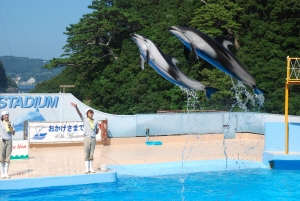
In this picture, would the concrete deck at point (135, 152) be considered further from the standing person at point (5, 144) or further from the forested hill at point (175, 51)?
the forested hill at point (175, 51)

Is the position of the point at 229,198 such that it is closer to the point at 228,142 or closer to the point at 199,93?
the point at 228,142

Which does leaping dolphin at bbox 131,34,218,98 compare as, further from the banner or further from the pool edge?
the banner

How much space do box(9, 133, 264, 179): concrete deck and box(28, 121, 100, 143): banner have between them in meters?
0.26

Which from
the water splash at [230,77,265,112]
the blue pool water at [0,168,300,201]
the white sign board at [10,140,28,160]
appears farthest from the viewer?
the water splash at [230,77,265,112]

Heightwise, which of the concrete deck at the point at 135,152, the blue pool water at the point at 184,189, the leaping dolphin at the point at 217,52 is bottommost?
the blue pool water at the point at 184,189

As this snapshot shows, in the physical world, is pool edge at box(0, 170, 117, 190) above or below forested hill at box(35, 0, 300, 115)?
below

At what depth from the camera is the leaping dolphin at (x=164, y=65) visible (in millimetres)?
8938

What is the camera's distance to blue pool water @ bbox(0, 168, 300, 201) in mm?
10562

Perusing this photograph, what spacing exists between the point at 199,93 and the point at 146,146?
812 cm

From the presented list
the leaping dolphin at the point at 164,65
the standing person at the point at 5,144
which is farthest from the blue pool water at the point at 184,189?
the leaping dolphin at the point at 164,65

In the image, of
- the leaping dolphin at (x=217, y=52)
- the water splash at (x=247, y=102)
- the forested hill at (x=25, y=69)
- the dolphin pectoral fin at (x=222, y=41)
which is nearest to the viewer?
the leaping dolphin at (x=217, y=52)

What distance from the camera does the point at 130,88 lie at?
28562mm

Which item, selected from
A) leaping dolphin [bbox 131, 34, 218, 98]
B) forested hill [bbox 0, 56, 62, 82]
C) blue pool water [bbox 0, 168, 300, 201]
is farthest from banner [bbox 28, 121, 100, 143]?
forested hill [bbox 0, 56, 62, 82]

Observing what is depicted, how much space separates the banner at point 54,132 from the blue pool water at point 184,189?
4.71 meters
